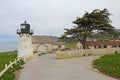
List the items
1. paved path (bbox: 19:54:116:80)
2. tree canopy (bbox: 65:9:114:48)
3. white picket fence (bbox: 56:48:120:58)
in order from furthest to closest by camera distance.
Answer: tree canopy (bbox: 65:9:114:48) < white picket fence (bbox: 56:48:120:58) < paved path (bbox: 19:54:116:80)

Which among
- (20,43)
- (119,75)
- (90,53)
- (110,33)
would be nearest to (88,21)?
(110,33)

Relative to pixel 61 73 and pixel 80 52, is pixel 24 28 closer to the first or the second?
pixel 80 52

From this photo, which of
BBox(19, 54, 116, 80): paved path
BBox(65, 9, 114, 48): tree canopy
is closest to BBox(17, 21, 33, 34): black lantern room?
BBox(65, 9, 114, 48): tree canopy

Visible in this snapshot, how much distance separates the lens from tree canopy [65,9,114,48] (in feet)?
158

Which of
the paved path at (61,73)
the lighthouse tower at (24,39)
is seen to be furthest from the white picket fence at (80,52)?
the paved path at (61,73)

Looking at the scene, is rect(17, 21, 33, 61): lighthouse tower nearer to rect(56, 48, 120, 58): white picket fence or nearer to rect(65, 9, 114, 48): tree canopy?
rect(56, 48, 120, 58): white picket fence

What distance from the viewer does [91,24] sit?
49.8 metres

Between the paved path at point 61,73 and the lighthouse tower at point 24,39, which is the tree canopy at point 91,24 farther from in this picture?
the paved path at point 61,73

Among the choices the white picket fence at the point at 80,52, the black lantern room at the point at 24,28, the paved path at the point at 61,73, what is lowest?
the paved path at the point at 61,73

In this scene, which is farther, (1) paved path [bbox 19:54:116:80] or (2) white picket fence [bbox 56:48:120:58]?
(2) white picket fence [bbox 56:48:120:58]

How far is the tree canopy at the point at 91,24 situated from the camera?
48125 millimetres

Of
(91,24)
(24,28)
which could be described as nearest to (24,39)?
(24,28)

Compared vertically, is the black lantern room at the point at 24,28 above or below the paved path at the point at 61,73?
above

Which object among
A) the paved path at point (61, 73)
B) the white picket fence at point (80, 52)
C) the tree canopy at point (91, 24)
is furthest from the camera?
the tree canopy at point (91, 24)
